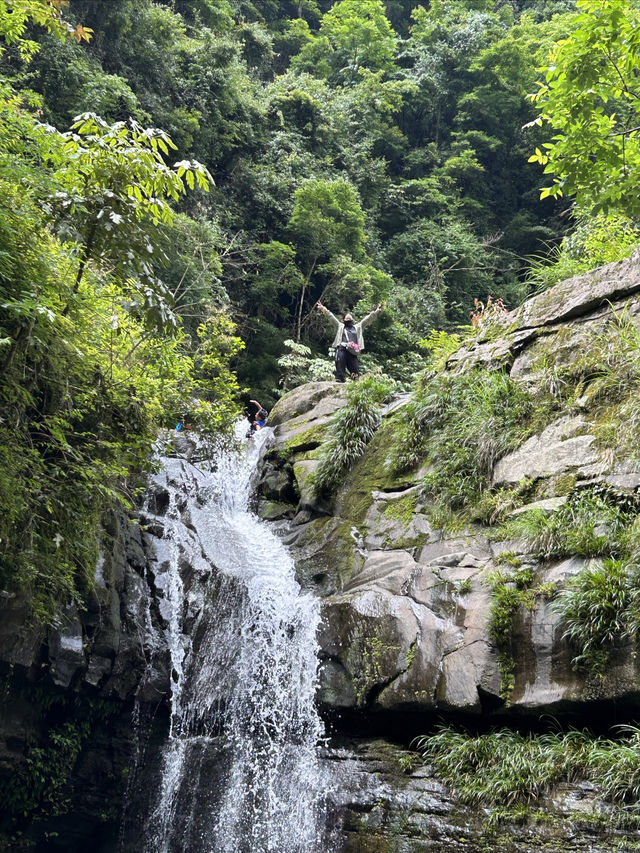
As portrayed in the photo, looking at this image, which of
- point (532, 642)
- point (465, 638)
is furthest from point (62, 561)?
point (532, 642)

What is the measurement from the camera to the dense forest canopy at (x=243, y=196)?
5.14m

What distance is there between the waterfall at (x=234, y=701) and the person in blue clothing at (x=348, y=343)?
5.44 m

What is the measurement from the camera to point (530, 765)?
512 cm

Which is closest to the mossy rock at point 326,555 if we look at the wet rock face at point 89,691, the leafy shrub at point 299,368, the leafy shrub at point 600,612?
the wet rock face at point 89,691

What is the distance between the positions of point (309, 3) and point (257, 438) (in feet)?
96.7

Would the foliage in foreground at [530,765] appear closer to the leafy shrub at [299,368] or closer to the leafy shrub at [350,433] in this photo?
the leafy shrub at [350,433]

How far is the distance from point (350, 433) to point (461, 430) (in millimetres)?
2084

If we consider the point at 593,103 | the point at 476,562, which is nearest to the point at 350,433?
the point at 476,562

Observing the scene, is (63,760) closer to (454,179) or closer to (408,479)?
(408,479)

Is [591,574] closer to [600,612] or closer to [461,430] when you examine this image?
[600,612]

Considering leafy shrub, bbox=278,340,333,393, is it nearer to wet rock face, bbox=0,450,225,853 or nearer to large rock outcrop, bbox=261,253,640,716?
large rock outcrop, bbox=261,253,640,716

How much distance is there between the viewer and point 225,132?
20.2 meters

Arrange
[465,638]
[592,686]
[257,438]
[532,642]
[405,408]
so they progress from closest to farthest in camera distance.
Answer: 1. [592,686]
2. [532,642]
3. [465,638]
4. [405,408]
5. [257,438]

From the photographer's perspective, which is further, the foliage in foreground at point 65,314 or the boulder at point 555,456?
the boulder at point 555,456
